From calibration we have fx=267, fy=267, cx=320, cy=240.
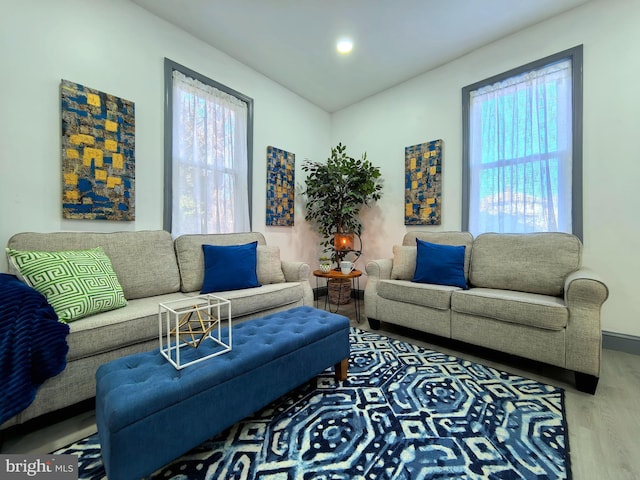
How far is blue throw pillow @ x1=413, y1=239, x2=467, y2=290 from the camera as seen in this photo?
7.59 feet

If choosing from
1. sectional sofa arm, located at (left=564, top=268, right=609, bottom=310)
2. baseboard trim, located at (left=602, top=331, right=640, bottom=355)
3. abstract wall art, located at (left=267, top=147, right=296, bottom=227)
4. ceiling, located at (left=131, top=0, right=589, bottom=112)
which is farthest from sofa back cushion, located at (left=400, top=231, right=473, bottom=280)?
ceiling, located at (left=131, top=0, right=589, bottom=112)

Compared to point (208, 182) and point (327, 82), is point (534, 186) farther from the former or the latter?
point (208, 182)

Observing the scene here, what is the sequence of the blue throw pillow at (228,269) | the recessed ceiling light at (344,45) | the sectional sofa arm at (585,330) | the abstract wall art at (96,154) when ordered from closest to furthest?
1. the sectional sofa arm at (585,330)
2. the abstract wall art at (96,154)
3. the blue throw pillow at (228,269)
4. the recessed ceiling light at (344,45)

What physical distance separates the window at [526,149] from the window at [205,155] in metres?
2.44

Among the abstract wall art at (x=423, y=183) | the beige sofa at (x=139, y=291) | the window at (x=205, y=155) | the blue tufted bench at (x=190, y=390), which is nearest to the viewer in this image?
the blue tufted bench at (x=190, y=390)

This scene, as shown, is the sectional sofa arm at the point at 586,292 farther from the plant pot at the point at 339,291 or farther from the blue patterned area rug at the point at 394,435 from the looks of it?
the plant pot at the point at 339,291

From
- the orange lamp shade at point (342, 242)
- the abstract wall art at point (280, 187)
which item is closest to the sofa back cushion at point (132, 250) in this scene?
the abstract wall art at point (280, 187)

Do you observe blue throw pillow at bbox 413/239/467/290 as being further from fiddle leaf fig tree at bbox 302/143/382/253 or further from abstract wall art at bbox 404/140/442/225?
fiddle leaf fig tree at bbox 302/143/382/253

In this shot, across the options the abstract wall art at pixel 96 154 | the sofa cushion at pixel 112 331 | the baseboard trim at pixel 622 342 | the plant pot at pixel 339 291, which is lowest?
the baseboard trim at pixel 622 342

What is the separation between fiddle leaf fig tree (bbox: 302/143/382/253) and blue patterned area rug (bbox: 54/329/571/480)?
2146 millimetres

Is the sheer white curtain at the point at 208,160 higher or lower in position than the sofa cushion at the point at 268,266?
higher

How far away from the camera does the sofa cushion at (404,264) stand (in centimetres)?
263

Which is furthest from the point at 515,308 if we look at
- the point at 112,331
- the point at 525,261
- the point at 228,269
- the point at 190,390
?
the point at 112,331

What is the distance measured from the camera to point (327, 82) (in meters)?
3.36
